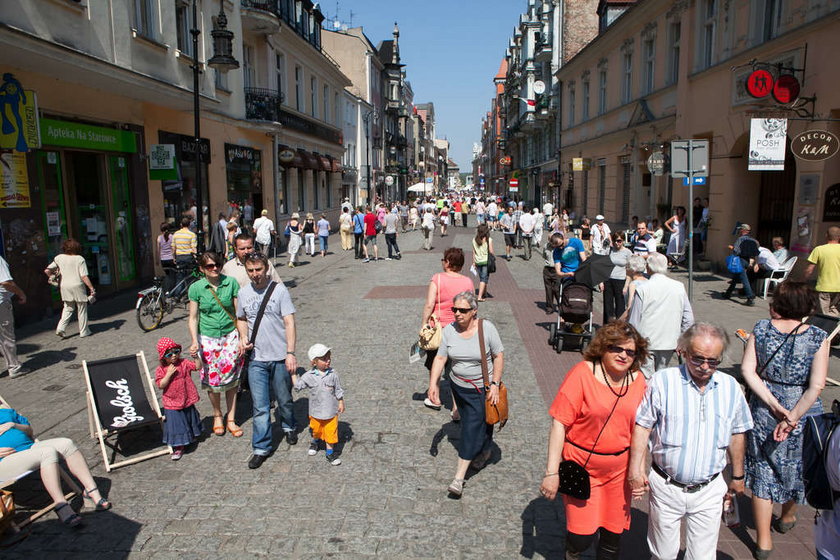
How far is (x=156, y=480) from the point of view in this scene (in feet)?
16.5

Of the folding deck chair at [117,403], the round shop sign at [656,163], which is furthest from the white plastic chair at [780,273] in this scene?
the folding deck chair at [117,403]

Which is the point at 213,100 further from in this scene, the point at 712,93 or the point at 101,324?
the point at 712,93

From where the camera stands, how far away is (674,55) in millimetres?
19578

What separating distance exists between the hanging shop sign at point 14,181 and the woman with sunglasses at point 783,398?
10.9 m

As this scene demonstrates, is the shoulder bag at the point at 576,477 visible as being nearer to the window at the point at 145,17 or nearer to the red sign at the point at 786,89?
the red sign at the point at 786,89

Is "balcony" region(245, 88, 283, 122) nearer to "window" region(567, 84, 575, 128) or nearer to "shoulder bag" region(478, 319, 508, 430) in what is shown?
"window" region(567, 84, 575, 128)

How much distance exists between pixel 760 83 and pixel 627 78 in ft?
40.1

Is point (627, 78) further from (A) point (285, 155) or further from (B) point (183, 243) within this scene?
(B) point (183, 243)

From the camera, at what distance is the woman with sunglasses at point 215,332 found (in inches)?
225

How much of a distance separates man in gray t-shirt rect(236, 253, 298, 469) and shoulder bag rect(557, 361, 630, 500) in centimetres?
280

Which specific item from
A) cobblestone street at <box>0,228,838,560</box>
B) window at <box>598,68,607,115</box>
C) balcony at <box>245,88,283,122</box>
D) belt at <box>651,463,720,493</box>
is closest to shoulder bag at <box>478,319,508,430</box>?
cobblestone street at <box>0,228,838,560</box>

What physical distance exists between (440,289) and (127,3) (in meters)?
10.4

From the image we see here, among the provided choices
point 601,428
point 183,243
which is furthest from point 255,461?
point 183,243

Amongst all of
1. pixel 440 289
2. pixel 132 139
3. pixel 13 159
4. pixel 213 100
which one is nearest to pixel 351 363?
pixel 440 289
